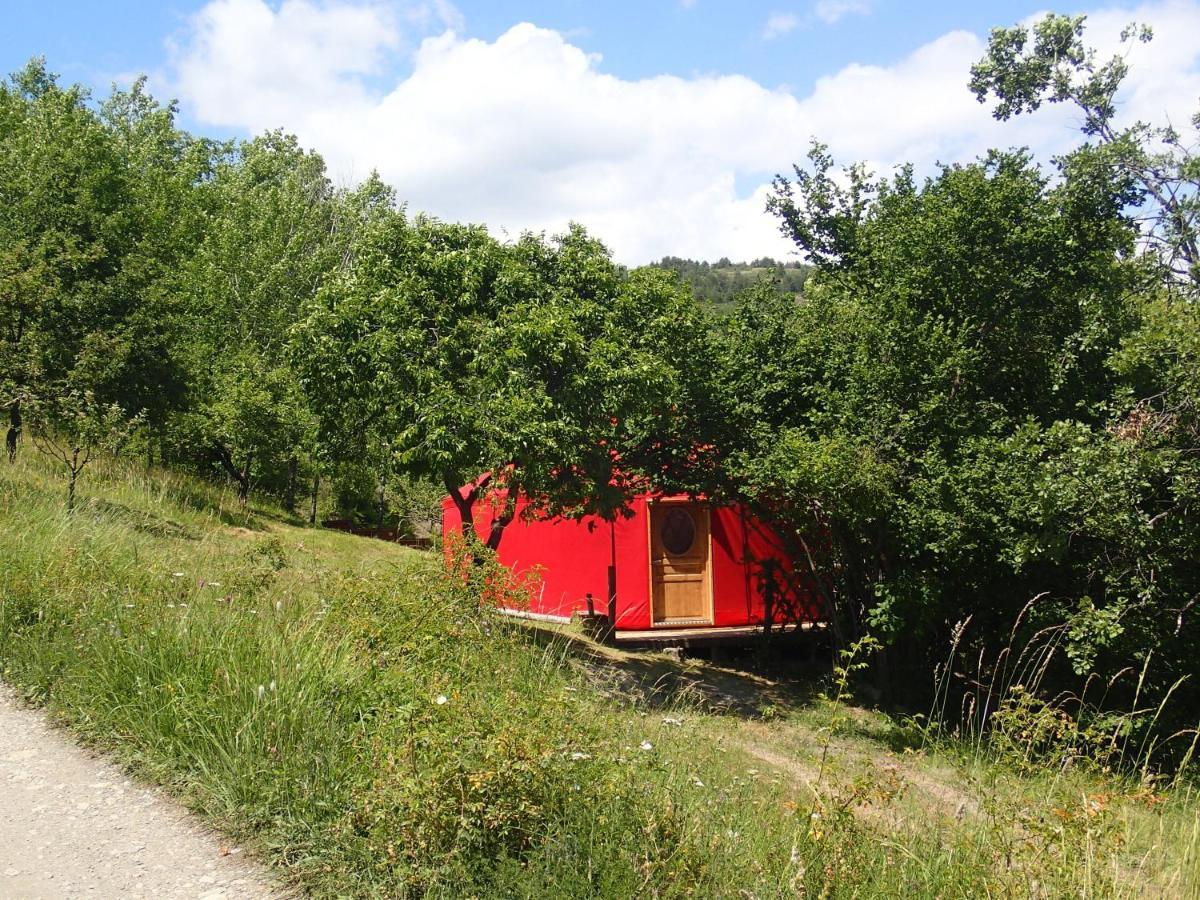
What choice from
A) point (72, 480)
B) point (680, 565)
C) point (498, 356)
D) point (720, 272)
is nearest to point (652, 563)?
point (680, 565)

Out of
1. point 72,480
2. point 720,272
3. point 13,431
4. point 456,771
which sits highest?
point 720,272

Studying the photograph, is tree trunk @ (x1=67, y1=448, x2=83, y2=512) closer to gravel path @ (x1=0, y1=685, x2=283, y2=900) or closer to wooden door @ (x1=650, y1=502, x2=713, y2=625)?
gravel path @ (x1=0, y1=685, x2=283, y2=900)

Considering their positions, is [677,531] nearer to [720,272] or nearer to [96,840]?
[96,840]

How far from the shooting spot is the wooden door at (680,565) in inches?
609

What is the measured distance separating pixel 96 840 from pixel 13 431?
12120 millimetres

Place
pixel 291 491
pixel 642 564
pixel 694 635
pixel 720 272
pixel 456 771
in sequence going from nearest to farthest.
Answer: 1. pixel 456 771
2. pixel 694 635
3. pixel 642 564
4. pixel 291 491
5. pixel 720 272

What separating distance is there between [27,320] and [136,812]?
39.0 ft

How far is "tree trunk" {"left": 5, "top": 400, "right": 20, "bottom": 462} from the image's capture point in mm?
12299

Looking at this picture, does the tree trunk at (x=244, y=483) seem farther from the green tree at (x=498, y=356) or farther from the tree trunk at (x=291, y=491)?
the green tree at (x=498, y=356)

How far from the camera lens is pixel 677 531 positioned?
51.6 feet

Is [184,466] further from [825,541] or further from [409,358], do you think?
[825,541]

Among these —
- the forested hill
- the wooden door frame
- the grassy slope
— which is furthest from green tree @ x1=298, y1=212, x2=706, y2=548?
the forested hill

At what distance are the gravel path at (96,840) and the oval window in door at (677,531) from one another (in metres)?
11.9

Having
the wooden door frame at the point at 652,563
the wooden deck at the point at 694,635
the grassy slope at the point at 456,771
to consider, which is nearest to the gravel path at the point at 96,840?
the grassy slope at the point at 456,771
